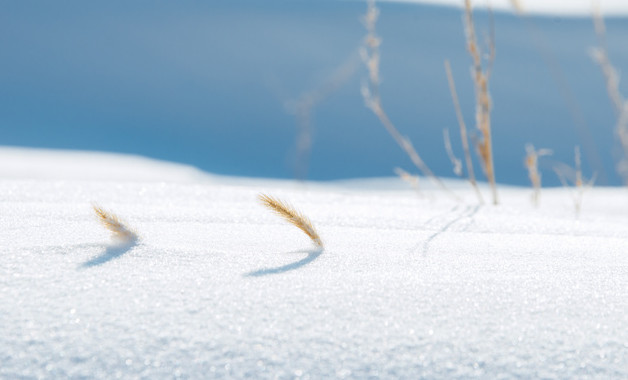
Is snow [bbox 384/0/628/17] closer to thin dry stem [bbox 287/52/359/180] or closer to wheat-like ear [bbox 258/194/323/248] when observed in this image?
thin dry stem [bbox 287/52/359/180]

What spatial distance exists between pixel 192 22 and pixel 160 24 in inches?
11.6

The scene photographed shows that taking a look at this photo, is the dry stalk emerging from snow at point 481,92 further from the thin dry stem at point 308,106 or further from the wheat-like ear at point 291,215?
the thin dry stem at point 308,106

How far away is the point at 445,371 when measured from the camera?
25.8 inches

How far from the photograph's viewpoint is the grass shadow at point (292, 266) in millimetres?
858

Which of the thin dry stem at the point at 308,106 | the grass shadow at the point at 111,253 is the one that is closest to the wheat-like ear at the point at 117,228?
the grass shadow at the point at 111,253

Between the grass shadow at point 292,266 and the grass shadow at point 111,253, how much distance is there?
18cm

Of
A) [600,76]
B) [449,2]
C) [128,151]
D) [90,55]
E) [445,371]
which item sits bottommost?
[445,371]

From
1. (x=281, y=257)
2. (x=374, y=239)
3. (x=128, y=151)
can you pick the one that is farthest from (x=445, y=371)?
(x=128, y=151)

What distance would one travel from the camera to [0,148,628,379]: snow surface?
657mm

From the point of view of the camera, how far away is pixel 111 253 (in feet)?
3.00

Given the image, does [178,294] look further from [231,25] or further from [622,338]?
[231,25]

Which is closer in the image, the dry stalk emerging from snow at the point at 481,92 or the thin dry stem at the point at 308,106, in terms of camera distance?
the dry stalk emerging from snow at the point at 481,92

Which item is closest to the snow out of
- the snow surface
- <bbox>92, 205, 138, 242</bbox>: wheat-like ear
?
the snow surface

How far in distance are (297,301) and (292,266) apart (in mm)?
145
